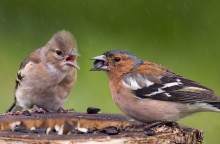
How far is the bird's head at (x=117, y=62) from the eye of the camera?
315 inches

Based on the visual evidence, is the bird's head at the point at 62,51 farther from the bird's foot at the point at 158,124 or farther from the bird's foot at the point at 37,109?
the bird's foot at the point at 158,124

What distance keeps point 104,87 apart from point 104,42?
137 centimetres

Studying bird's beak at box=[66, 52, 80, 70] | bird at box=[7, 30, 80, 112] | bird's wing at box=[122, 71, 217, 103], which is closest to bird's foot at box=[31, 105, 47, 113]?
bird at box=[7, 30, 80, 112]

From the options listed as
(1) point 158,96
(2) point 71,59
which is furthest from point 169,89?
(2) point 71,59

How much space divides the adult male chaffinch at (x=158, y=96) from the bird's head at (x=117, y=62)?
113 mm

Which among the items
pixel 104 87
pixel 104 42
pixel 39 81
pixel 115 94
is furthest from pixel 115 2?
pixel 115 94

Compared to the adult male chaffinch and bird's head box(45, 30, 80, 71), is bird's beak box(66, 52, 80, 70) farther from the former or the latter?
the adult male chaffinch

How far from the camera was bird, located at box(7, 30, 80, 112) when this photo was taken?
878 centimetres

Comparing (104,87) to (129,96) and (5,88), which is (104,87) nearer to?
(5,88)

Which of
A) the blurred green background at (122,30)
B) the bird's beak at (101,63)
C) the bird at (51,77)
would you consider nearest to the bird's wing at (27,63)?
the bird at (51,77)

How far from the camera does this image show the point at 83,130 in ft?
24.7

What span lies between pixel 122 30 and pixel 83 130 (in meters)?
5.86

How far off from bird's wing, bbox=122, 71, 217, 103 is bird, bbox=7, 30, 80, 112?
1.23m

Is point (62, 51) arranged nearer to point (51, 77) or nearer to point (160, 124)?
point (51, 77)
